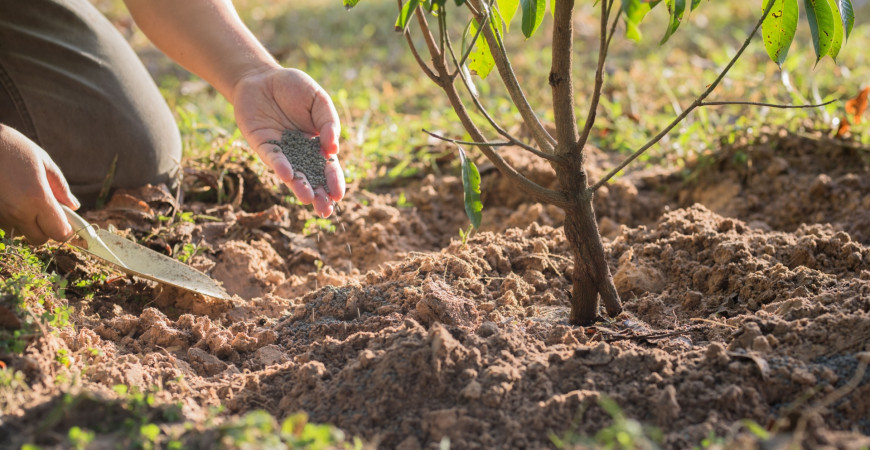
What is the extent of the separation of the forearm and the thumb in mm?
605

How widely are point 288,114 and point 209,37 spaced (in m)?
0.39

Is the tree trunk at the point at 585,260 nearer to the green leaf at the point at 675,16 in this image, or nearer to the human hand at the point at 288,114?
the green leaf at the point at 675,16

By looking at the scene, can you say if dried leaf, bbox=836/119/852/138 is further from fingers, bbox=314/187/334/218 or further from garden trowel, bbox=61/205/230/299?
garden trowel, bbox=61/205/230/299

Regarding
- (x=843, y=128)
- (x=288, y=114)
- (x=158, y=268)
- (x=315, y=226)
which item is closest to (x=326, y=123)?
(x=288, y=114)

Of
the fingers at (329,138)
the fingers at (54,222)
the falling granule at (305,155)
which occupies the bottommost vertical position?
the fingers at (54,222)

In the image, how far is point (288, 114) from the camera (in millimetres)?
2369

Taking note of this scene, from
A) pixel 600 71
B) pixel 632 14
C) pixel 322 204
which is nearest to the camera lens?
pixel 632 14

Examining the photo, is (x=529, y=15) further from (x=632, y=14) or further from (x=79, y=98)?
(x=79, y=98)

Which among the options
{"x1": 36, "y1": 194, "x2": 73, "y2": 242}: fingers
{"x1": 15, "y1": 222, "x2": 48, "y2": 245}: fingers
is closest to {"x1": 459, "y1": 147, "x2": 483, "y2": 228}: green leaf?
{"x1": 36, "y1": 194, "x2": 73, "y2": 242}: fingers

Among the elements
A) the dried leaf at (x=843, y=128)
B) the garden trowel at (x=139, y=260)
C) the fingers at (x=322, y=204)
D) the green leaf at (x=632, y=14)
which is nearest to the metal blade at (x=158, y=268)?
the garden trowel at (x=139, y=260)

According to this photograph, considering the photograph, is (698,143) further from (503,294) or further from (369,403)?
(369,403)

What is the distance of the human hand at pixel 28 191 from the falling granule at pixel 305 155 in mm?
649

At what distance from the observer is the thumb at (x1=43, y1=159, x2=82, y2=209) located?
6.71 feet

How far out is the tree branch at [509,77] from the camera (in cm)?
169
